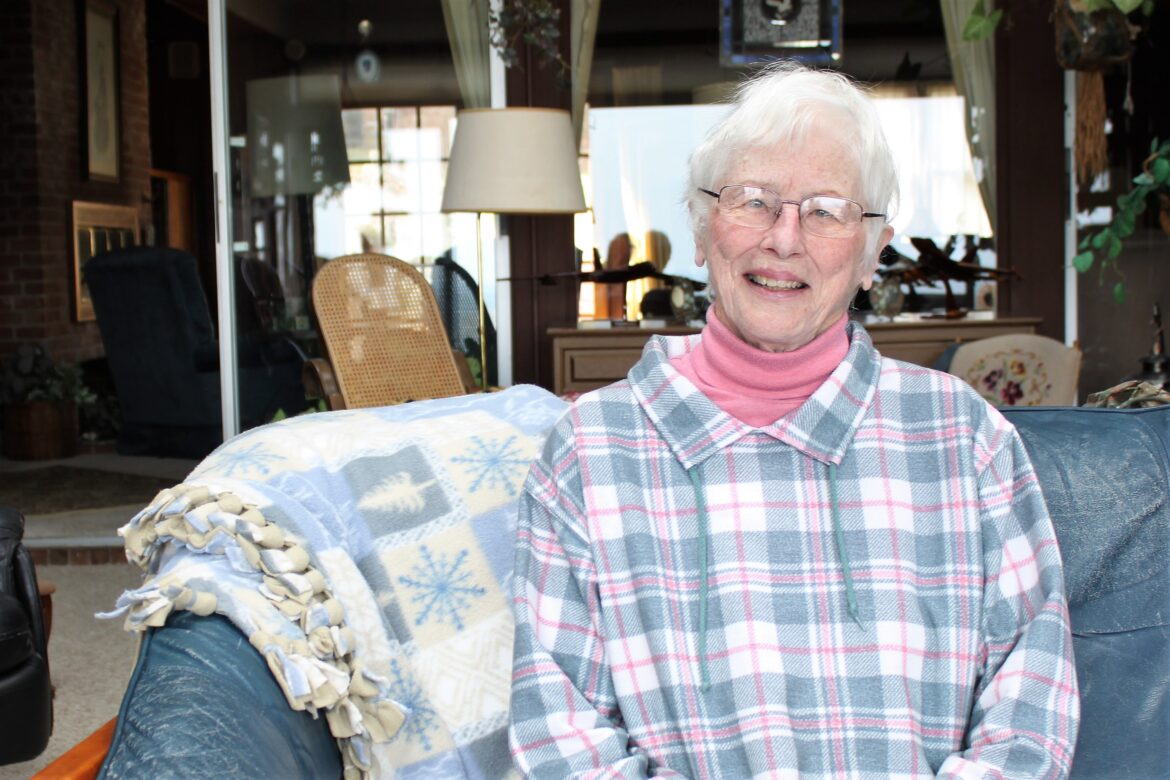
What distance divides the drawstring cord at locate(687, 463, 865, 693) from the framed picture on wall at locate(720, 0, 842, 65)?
4328 mm

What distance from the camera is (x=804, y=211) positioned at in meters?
1.53

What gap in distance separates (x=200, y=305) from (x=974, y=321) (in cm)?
379

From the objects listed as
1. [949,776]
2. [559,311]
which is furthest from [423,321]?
[949,776]

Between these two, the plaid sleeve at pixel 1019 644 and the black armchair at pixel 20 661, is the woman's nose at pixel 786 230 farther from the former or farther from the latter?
the black armchair at pixel 20 661

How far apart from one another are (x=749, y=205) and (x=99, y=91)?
7768 millimetres

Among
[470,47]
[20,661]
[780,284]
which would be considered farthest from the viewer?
[470,47]

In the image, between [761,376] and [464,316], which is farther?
[464,316]

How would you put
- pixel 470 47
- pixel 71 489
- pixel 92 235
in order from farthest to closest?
pixel 92 235
pixel 71 489
pixel 470 47

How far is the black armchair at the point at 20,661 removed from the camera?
2.49 meters

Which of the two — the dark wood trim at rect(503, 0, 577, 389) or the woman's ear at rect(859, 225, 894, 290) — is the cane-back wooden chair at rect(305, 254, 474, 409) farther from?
the woman's ear at rect(859, 225, 894, 290)

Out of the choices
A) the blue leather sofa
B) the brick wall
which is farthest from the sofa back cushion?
the brick wall

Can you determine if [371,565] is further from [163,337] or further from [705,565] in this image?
[163,337]

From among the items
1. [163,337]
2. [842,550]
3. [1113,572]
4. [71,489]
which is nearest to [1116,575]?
[1113,572]

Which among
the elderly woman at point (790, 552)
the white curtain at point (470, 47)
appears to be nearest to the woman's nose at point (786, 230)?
the elderly woman at point (790, 552)
